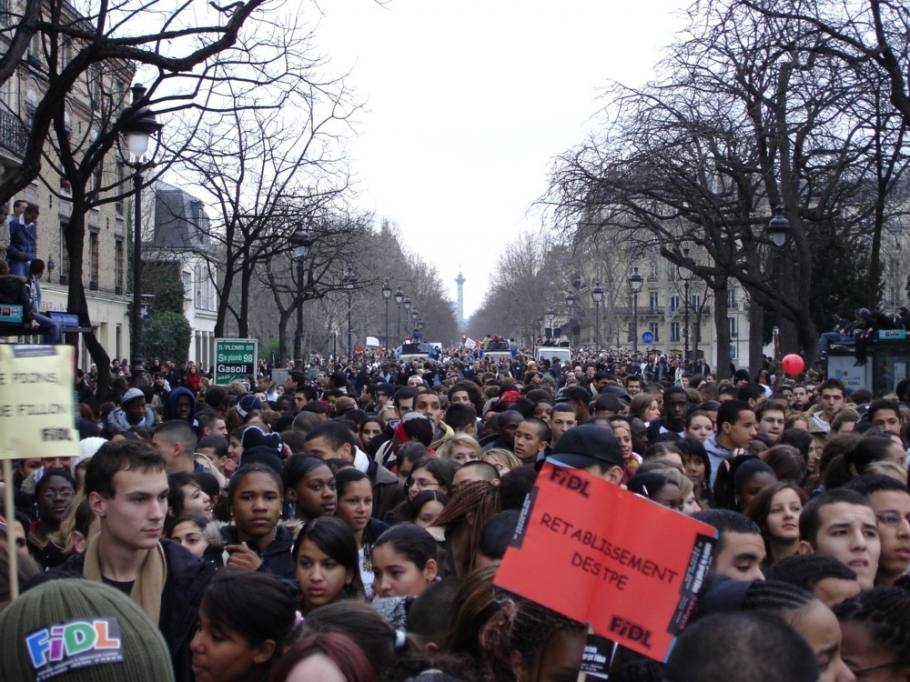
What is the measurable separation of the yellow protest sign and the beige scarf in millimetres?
656

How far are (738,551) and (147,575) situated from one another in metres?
2.37

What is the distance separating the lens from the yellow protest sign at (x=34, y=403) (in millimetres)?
4121

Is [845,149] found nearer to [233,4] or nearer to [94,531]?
[233,4]

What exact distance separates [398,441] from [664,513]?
7.31 metres

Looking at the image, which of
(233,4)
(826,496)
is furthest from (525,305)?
(826,496)

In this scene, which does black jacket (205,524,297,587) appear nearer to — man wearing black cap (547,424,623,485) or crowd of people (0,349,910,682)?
crowd of people (0,349,910,682)

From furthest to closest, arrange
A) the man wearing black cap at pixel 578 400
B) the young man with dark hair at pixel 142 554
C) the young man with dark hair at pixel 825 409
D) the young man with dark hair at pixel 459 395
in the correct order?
the young man with dark hair at pixel 459 395
the man wearing black cap at pixel 578 400
the young man with dark hair at pixel 825 409
the young man with dark hair at pixel 142 554

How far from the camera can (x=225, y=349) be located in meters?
21.6

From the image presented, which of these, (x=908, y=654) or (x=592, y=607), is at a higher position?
(x=592, y=607)

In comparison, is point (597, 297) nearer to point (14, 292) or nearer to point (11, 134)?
point (11, 134)

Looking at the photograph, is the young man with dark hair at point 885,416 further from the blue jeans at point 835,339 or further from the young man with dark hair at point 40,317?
the blue jeans at point 835,339

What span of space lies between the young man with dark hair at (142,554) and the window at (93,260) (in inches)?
1489

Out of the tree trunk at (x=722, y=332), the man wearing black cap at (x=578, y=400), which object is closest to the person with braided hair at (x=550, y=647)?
the man wearing black cap at (x=578, y=400)

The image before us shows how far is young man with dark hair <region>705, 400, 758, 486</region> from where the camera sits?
30.5 feet
